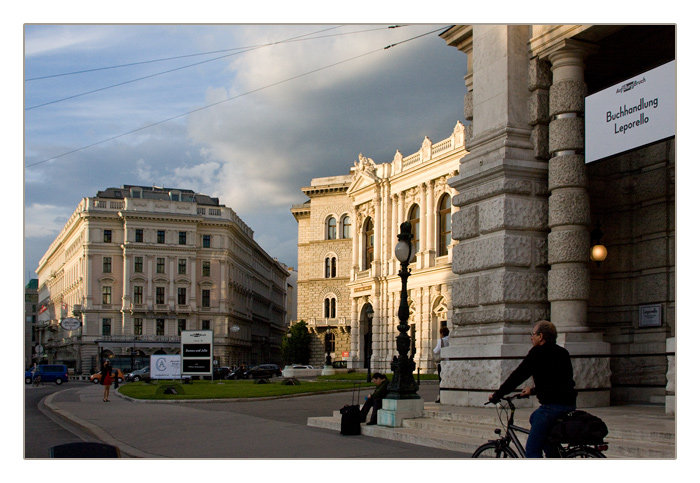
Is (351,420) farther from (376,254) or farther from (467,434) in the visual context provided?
(376,254)

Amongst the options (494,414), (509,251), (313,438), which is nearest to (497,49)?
(509,251)

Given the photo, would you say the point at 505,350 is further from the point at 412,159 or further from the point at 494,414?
the point at 412,159

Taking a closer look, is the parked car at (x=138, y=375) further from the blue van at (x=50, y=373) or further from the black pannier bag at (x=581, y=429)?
the black pannier bag at (x=581, y=429)

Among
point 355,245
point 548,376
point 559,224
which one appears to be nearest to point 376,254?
point 355,245

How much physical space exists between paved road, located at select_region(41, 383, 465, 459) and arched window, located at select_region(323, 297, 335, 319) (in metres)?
61.9

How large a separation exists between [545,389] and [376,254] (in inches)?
2522

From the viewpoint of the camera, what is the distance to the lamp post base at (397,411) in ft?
42.3

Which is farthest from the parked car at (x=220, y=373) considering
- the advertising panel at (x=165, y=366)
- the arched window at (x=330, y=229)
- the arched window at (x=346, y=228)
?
the arched window at (x=330, y=229)

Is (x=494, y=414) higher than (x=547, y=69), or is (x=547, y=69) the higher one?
(x=547, y=69)

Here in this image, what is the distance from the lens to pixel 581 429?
6.57 metres

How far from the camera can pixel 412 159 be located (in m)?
68.2
